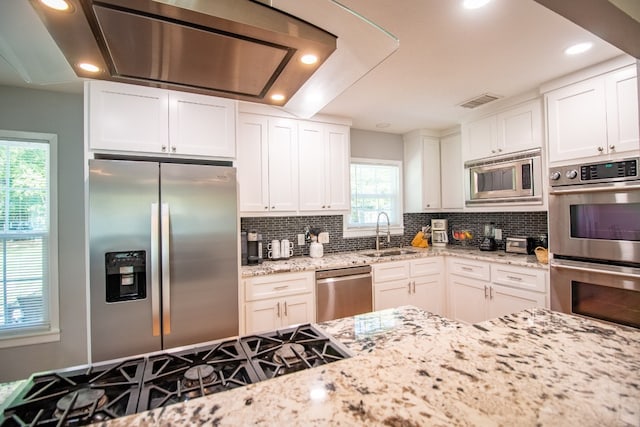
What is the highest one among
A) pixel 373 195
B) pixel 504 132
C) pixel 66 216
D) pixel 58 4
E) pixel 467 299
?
pixel 504 132

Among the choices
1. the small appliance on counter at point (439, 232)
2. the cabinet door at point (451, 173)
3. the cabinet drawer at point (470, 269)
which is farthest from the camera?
the small appliance on counter at point (439, 232)

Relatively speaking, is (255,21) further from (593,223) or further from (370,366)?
(593,223)

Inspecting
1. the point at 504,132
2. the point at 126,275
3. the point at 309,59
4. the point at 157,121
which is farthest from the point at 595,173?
the point at 126,275

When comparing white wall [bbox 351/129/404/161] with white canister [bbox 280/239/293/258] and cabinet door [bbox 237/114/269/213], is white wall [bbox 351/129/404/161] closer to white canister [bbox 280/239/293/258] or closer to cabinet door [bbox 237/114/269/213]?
cabinet door [bbox 237/114/269/213]

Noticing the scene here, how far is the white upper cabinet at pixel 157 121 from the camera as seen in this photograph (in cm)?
198

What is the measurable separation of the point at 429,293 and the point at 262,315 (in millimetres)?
1889

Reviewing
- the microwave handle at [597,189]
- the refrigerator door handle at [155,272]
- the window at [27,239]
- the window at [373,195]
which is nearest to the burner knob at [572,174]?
the microwave handle at [597,189]

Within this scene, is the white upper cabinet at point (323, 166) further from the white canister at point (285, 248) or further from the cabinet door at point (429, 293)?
the cabinet door at point (429, 293)

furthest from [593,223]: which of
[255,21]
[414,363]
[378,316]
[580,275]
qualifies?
[255,21]

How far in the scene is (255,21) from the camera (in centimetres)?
64

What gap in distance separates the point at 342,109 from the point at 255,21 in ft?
8.17

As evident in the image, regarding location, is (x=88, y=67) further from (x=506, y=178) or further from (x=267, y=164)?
(x=506, y=178)

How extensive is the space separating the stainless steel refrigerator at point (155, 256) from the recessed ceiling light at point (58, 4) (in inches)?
59.1

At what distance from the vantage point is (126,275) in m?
1.89
